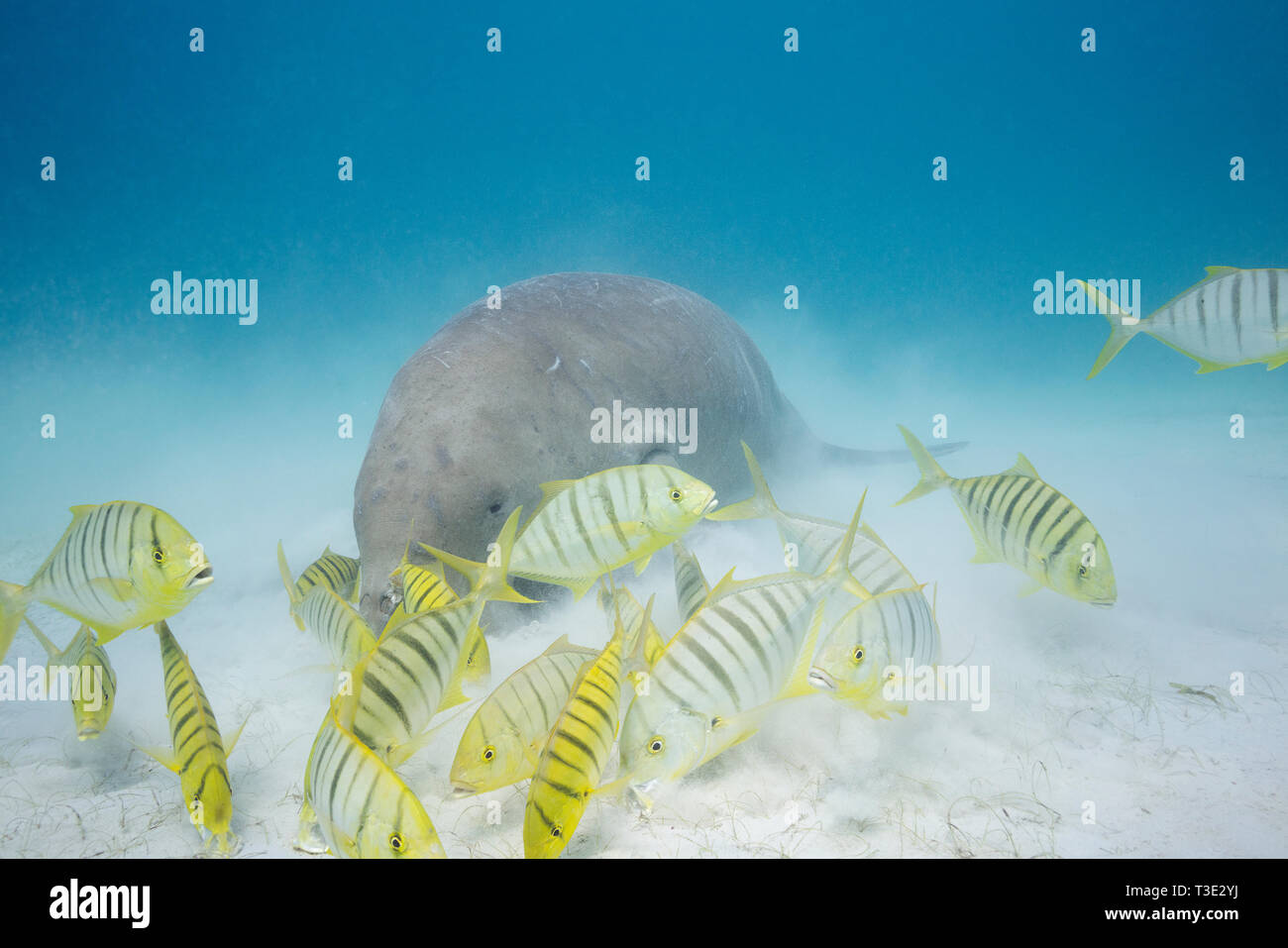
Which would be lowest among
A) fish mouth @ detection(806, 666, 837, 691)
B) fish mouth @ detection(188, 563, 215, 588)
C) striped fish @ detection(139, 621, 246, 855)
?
striped fish @ detection(139, 621, 246, 855)

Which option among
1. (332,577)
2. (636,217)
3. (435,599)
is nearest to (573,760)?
(435,599)

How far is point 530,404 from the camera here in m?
4.14

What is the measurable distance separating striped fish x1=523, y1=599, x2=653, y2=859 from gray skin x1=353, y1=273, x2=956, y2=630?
6.05ft

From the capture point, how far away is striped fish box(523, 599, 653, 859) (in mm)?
1504

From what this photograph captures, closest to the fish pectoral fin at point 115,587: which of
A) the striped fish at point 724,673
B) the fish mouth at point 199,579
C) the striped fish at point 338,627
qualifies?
the fish mouth at point 199,579

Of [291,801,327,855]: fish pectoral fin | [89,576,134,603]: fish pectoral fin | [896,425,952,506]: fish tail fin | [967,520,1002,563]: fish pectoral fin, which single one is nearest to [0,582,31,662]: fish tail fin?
[89,576,134,603]: fish pectoral fin

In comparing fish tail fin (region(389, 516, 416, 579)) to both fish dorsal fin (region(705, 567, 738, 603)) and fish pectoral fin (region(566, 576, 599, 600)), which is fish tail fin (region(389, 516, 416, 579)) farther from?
fish dorsal fin (region(705, 567, 738, 603))

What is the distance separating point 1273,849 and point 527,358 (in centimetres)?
421

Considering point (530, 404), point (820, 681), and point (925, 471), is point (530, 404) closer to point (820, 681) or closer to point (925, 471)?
point (925, 471)

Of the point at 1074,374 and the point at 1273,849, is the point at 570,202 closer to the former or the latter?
the point at 1074,374

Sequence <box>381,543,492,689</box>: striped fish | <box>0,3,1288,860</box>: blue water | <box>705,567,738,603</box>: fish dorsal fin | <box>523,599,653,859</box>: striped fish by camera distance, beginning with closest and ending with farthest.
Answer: <box>523,599,653,859</box>: striped fish
<box>705,567,738,603</box>: fish dorsal fin
<box>381,543,492,689</box>: striped fish
<box>0,3,1288,860</box>: blue water

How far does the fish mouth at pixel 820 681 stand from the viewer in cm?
191

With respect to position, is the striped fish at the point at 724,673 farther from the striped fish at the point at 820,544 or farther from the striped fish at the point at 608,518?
the striped fish at the point at 820,544

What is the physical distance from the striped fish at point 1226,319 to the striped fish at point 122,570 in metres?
3.83
